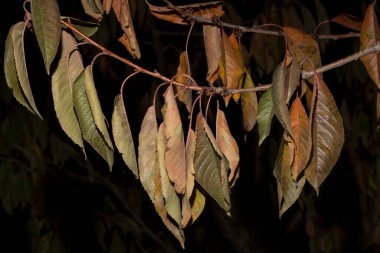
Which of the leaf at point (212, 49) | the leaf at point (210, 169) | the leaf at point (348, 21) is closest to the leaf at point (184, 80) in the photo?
the leaf at point (212, 49)

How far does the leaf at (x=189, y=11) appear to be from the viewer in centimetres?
83

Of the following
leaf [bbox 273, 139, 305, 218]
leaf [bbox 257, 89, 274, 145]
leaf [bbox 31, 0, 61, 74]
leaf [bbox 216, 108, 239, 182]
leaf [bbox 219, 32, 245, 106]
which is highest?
leaf [bbox 31, 0, 61, 74]

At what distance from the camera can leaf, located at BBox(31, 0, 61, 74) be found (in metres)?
0.58

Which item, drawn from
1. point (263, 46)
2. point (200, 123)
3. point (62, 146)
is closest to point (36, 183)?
point (62, 146)

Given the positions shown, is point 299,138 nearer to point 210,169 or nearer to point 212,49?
point 210,169

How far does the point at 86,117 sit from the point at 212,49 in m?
0.24

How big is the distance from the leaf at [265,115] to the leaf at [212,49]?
0.48 ft

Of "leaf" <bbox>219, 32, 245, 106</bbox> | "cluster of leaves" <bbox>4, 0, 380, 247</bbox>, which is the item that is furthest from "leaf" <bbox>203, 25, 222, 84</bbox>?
"cluster of leaves" <bbox>4, 0, 380, 247</bbox>

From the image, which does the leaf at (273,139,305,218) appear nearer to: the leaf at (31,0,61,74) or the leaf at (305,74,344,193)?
the leaf at (305,74,344,193)

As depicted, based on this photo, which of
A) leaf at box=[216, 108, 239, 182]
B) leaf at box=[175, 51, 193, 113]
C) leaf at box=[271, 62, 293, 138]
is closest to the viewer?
leaf at box=[271, 62, 293, 138]

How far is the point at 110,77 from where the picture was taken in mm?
1904

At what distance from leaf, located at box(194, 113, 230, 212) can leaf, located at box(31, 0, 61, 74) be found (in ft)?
0.55

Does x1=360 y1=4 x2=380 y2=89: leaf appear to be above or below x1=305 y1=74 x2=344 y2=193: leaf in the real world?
above

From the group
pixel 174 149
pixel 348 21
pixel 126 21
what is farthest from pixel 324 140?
pixel 348 21
